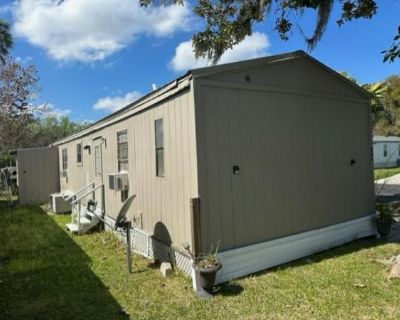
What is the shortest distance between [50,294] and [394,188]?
1444cm

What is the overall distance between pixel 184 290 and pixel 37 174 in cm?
1236

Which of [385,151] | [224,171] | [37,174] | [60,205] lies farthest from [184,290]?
[385,151]

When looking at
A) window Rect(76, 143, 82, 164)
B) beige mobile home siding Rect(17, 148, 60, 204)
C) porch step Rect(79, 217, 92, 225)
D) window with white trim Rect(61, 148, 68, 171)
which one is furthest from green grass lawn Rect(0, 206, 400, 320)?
beige mobile home siding Rect(17, 148, 60, 204)

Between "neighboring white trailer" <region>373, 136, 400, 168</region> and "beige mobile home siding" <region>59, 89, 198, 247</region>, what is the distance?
2594cm

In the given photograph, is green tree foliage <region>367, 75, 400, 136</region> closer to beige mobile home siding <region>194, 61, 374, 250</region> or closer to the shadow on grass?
beige mobile home siding <region>194, 61, 374, 250</region>

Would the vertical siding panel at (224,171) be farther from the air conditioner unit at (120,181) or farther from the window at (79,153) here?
the window at (79,153)

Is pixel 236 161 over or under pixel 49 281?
over

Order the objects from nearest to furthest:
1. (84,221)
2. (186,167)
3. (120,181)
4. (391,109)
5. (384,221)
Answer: (186,167), (384,221), (120,181), (84,221), (391,109)

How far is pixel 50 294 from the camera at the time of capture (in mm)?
4926

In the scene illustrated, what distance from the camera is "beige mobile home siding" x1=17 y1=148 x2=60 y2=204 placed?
48.3ft

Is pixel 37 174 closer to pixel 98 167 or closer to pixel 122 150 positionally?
pixel 98 167

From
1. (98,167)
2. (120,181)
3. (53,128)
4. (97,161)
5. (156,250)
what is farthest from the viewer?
(53,128)

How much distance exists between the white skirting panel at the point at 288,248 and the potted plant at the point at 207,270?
36 centimetres

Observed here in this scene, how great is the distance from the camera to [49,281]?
5457 mm
